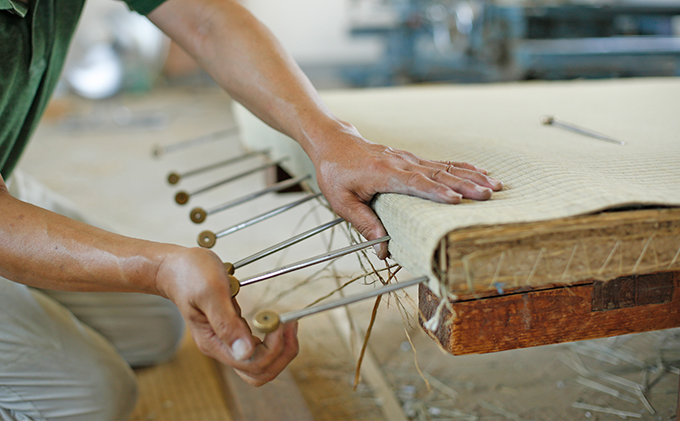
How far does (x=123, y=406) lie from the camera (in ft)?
2.99

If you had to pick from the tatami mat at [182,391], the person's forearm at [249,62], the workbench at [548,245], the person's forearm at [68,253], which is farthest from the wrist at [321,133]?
the tatami mat at [182,391]

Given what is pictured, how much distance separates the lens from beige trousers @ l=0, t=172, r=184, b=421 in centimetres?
76

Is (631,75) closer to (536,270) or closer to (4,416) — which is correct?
(536,270)

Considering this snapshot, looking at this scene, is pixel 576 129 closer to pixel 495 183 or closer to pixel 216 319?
pixel 495 183

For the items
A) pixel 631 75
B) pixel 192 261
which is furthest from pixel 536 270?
pixel 631 75

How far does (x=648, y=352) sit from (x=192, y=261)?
1.05 metres

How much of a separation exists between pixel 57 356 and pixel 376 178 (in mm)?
597

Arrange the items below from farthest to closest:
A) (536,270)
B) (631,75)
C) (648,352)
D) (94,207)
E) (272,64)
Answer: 1. (631,75)
2. (94,207)
3. (648,352)
4. (272,64)
5. (536,270)

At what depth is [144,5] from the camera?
786 millimetres

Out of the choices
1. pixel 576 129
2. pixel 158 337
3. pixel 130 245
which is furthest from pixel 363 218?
pixel 158 337

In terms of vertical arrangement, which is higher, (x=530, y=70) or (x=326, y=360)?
(x=530, y=70)

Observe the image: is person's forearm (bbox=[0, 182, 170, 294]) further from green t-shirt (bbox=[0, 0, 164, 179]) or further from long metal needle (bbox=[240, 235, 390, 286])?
green t-shirt (bbox=[0, 0, 164, 179])

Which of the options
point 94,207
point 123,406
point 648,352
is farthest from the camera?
point 94,207

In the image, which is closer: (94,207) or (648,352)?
(648,352)
